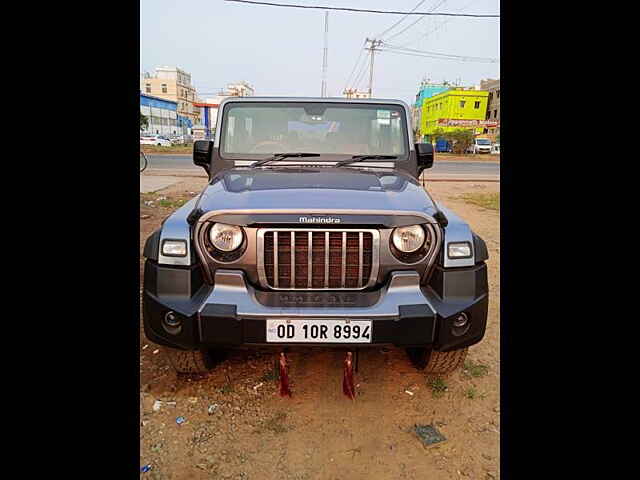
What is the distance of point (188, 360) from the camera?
2.68m

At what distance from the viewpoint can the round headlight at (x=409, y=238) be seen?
243 centimetres

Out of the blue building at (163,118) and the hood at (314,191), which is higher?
the blue building at (163,118)

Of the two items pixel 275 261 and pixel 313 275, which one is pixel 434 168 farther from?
pixel 275 261

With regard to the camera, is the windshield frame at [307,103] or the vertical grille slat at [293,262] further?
the windshield frame at [307,103]

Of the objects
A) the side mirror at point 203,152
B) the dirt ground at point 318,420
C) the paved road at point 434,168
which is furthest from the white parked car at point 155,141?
the dirt ground at point 318,420

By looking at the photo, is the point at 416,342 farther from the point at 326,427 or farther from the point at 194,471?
the point at 194,471

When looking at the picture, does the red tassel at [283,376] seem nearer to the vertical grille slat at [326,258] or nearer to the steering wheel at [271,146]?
the vertical grille slat at [326,258]

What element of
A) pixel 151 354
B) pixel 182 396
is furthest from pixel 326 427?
pixel 151 354

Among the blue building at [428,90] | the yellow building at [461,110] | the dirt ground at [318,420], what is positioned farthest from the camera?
the blue building at [428,90]

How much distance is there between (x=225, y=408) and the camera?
2.61 metres

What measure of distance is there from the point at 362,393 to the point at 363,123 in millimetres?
2247

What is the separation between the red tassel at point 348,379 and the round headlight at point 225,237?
3.17 feet

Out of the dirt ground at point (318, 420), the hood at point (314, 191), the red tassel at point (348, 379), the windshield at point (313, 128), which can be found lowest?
the dirt ground at point (318, 420)

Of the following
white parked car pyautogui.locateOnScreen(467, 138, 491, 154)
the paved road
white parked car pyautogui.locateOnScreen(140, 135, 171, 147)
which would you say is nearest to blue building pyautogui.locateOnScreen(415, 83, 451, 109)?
white parked car pyautogui.locateOnScreen(467, 138, 491, 154)
